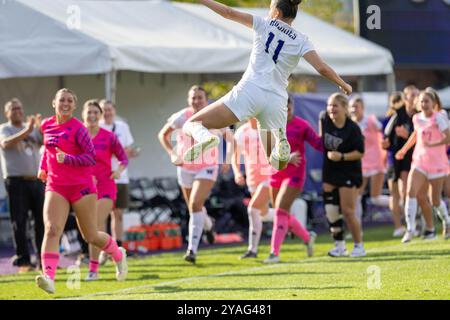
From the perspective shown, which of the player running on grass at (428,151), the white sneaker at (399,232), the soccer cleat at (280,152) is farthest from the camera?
A: the white sneaker at (399,232)

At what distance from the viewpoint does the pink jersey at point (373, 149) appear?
A: 1931 cm

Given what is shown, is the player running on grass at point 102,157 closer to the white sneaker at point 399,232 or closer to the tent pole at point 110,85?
the tent pole at point 110,85

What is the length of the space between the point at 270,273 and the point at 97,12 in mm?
7936

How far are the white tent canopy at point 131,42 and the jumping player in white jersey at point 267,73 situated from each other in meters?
7.30

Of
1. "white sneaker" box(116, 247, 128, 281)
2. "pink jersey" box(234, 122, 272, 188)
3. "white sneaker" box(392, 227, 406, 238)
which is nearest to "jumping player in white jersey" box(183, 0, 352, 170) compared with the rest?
"white sneaker" box(116, 247, 128, 281)

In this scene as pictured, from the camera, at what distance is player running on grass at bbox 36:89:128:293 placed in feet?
37.8

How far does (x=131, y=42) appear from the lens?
18.3 meters

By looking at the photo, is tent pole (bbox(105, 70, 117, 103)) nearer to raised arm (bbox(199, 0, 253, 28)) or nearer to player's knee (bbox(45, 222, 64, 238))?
player's knee (bbox(45, 222, 64, 238))

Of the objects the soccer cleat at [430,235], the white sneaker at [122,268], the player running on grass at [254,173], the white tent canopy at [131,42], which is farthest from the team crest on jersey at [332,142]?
the white tent canopy at [131,42]

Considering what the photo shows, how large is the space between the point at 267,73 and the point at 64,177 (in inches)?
105

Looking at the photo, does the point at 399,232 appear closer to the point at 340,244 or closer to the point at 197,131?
the point at 340,244

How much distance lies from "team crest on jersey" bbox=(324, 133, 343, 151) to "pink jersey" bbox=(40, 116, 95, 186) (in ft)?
13.1

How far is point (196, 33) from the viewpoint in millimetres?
20516
